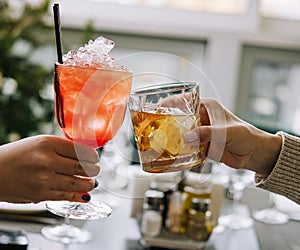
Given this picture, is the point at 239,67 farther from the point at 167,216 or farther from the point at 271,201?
the point at 167,216

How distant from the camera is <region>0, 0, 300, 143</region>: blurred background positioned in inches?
110

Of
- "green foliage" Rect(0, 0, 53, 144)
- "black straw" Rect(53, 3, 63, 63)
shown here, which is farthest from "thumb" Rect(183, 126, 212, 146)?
"green foliage" Rect(0, 0, 53, 144)

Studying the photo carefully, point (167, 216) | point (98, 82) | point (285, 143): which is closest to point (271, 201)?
point (167, 216)

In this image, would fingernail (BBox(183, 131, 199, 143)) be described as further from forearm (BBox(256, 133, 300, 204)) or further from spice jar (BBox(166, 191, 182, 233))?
spice jar (BBox(166, 191, 182, 233))

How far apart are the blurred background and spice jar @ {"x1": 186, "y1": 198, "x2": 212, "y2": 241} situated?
113cm

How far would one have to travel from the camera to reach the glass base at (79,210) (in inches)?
46.6

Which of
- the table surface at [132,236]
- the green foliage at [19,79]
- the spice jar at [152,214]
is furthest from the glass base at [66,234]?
the green foliage at [19,79]

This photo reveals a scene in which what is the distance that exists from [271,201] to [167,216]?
50 centimetres

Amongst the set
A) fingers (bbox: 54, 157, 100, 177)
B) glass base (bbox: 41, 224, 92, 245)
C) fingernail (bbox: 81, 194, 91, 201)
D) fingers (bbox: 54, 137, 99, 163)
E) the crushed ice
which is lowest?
glass base (bbox: 41, 224, 92, 245)

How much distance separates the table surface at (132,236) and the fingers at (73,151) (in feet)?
1.25

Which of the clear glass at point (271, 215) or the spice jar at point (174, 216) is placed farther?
the clear glass at point (271, 215)

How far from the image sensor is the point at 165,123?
42.9 inches

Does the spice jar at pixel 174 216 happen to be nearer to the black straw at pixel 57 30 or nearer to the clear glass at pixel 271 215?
the clear glass at pixel 271 215

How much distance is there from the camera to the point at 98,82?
1.10 metres
